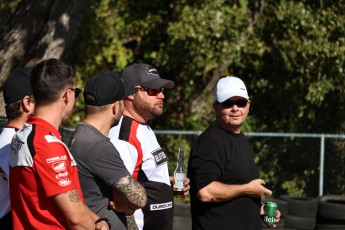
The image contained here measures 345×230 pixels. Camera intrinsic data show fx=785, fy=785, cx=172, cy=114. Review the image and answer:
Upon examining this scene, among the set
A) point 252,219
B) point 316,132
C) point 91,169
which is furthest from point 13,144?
point 316,132

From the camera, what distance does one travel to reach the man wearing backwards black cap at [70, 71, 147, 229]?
421cm

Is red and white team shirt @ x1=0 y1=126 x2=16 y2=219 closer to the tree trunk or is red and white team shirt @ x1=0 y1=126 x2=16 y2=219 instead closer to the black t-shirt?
the black t-shirt

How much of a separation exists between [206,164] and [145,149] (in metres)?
0.52

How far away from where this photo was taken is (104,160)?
13.8 feet

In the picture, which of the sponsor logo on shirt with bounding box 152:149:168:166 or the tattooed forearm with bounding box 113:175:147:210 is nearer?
the tattooed forearm with bounding box 113:175:147:210

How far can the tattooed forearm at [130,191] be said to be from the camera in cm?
421

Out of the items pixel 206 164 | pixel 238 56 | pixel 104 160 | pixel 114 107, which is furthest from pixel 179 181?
pixel 238 56

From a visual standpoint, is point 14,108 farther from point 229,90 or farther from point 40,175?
point 229,90

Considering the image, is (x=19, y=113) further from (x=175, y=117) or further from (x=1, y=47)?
(x=175, y=117)

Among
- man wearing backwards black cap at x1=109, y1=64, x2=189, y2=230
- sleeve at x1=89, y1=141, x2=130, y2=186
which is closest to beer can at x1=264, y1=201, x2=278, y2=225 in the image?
man wearing backwards black cap at x1=109, y1=64, x2=189, y2=230

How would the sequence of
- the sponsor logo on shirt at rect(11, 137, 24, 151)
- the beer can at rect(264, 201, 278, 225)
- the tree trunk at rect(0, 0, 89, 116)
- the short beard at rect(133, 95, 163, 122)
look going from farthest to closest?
the tree trunk at rect(0, 0, 89, 116), the beer can at rect(264, 201, 278, 225), the short beard at rect(133, 95, 163, 122), the sponsor logo on shirt at rect(11, 137, 24, 151)

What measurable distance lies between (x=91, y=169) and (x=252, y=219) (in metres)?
1.53

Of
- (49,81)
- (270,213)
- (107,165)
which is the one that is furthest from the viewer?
(270,213)

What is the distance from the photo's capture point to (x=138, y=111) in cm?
519
